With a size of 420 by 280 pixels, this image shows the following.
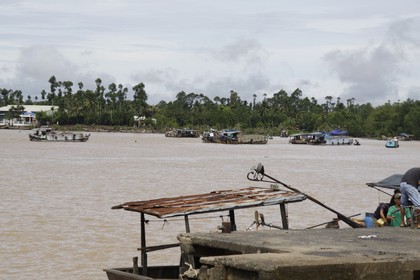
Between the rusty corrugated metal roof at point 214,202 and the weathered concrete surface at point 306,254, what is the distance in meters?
1.02

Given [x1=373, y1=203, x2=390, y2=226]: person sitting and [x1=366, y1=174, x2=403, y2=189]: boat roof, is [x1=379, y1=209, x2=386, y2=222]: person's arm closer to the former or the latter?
[x1=373, y1=203, x2=390, y2=226]: person sitting

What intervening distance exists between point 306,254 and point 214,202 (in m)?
3.48

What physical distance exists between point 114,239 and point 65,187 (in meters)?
16.2

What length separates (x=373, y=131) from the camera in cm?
16675

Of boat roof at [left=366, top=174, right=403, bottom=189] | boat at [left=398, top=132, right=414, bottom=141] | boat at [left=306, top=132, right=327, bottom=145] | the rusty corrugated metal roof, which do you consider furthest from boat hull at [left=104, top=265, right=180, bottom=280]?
boat at [left=398, top=132, right=414, bottom=141]

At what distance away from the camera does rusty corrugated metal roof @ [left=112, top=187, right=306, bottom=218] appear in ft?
39.0

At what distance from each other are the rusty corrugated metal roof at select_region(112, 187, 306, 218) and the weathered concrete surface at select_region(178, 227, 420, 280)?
1023 mm

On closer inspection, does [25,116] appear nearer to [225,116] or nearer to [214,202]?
[225,116]

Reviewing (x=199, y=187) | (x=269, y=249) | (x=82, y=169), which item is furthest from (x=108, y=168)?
(x=269, y=249)

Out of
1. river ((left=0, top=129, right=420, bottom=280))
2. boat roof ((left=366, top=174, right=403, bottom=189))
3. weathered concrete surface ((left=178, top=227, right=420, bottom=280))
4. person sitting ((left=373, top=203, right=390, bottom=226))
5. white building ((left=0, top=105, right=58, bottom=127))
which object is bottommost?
river ((left=0, top=129, right=420, bottom=280))

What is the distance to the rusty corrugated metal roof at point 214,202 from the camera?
39.0 feet

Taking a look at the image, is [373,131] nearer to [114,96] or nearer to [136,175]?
[114,96]

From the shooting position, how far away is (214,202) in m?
12.5

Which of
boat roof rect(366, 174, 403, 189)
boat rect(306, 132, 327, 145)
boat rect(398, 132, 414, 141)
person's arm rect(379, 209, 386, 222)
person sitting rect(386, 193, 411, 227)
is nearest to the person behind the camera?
person sitting rect(386, 193, 411, 227)
